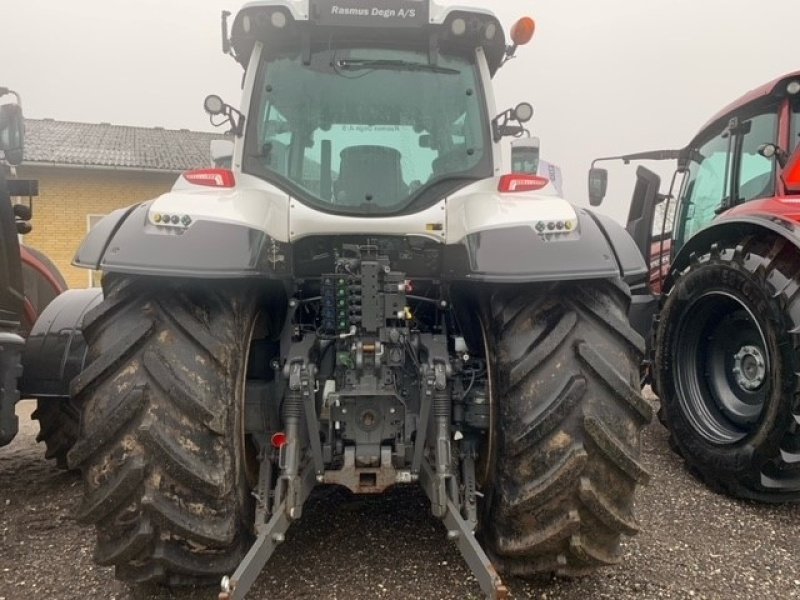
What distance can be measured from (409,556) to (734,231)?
267 cm

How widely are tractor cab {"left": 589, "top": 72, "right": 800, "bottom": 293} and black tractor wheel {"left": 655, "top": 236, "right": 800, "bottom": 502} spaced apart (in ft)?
0.96

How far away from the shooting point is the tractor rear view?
6.56 feet

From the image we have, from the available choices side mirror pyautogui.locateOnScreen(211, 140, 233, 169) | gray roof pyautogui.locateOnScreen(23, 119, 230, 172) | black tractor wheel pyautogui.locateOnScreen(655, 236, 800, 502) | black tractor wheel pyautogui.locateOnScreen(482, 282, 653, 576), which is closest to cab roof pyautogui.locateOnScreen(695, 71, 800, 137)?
black tractor wheel pyautogui.locateOnScreen(655, 236, 800, 502)

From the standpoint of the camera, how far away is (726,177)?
4508 millimetres

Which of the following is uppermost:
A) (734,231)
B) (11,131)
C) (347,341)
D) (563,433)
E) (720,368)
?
(11,131)

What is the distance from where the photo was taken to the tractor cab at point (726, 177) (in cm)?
367

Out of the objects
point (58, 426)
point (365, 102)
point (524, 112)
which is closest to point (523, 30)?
point (524, 112)

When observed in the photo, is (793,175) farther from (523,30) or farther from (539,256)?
(539,256)

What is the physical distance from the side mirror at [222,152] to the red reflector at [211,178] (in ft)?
1.91

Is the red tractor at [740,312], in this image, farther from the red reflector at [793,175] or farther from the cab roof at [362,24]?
the cab roof at [362,24]

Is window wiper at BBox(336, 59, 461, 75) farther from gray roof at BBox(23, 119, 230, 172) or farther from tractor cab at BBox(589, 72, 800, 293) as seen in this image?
gray roof at BBox(23, 119, 230, 172)

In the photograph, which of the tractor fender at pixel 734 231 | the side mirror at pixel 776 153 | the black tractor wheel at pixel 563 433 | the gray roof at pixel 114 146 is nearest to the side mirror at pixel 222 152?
the black tractor wheel at pixel 563 433

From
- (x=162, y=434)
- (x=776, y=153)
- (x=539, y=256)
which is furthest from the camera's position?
(x=776, y=153)

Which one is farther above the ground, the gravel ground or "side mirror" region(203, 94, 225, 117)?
"side mirror" region(203, 94, 225, 117)
